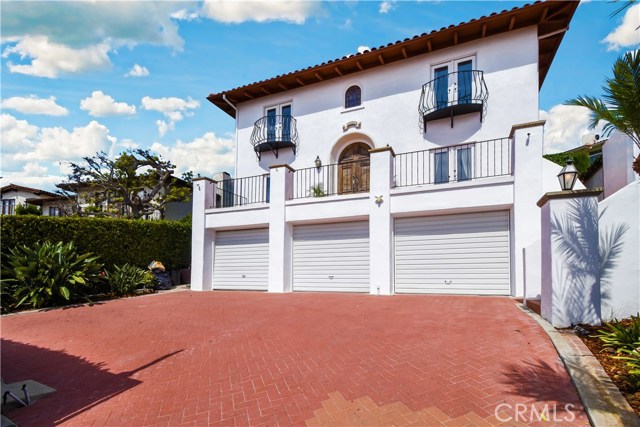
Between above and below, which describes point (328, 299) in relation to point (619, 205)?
below

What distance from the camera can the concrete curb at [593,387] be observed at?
266 centimetres

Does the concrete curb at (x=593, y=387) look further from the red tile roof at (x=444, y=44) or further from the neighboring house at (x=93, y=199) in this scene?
the neighboring house at (x=93, y=199)

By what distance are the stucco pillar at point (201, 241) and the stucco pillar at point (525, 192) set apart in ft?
34.4

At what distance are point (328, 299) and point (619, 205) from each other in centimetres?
654

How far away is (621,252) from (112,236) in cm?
1404

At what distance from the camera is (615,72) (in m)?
5.03

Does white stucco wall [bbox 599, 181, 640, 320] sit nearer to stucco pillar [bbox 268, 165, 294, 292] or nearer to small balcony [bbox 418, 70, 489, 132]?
small balcony [bbox 418, 70, 489, 132]

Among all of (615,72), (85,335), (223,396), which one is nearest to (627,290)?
(615,72)

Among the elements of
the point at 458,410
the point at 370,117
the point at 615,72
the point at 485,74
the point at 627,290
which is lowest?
the point at 458,410

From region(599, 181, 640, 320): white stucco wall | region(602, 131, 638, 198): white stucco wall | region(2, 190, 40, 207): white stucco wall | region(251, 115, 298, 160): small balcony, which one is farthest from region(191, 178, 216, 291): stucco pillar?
region(2, 190, 40, 207): white stucco wall

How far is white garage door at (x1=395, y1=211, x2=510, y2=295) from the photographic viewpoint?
8.84 m

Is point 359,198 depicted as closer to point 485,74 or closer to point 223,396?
point 485,74

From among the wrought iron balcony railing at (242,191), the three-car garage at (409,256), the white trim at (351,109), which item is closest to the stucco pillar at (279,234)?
the three-car garage at (409,256)

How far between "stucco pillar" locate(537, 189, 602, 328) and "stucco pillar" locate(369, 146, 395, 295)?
15.6ft
